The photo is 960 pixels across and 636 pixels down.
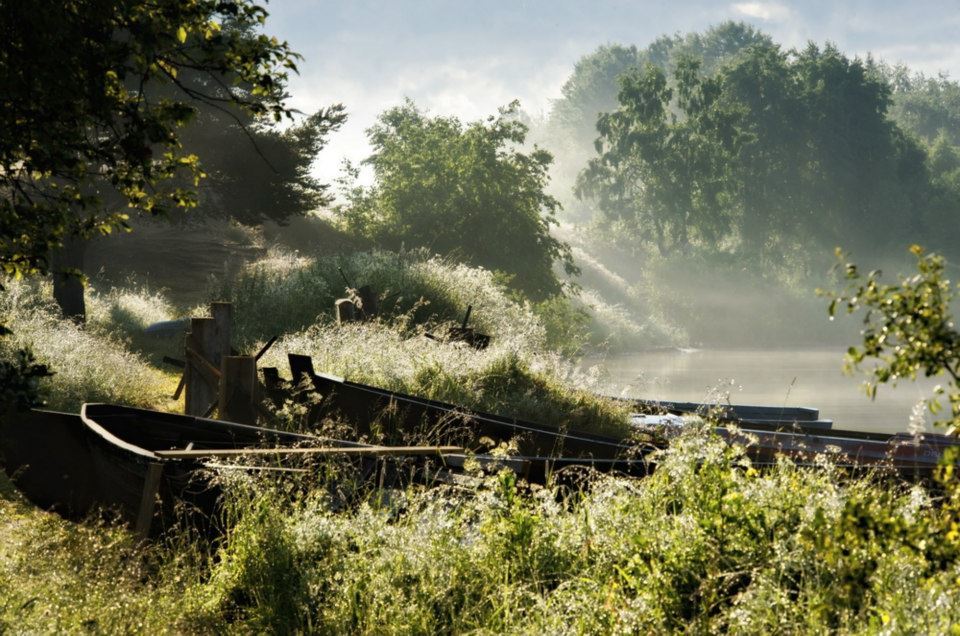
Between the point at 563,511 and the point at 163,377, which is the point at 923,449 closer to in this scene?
the point at 563,511

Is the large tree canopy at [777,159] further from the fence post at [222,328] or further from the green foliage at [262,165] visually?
the fence post at [222,328]

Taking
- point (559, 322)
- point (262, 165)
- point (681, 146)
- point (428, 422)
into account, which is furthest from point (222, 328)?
point (681, 146)

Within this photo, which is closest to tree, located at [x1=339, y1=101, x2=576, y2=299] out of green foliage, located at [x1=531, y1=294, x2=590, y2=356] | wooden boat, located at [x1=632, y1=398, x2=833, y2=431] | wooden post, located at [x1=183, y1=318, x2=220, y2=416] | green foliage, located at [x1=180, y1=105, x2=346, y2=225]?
green foliage, located at [x1=531, y1=294, x2=590, y2=356]

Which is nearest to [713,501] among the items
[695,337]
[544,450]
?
[544,450]

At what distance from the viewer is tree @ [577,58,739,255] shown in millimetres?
52781

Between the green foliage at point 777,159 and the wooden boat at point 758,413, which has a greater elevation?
the green foliage at point 777,159

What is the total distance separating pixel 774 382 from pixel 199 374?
22.6m

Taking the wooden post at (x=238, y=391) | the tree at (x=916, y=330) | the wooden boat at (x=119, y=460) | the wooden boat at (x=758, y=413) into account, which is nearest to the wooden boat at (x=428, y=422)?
the wooden post at (x=238, y=391)

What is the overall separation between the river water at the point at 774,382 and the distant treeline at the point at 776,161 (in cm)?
1138

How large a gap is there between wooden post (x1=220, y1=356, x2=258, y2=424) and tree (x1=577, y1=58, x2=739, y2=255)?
1761 inches

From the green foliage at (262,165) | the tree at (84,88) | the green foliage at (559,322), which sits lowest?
the tree at (84,88)

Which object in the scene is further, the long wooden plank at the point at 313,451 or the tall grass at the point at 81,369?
the tall grass at the point at 81,369

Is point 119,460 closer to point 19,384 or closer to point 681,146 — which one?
point 19,384

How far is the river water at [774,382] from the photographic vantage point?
907 inches
